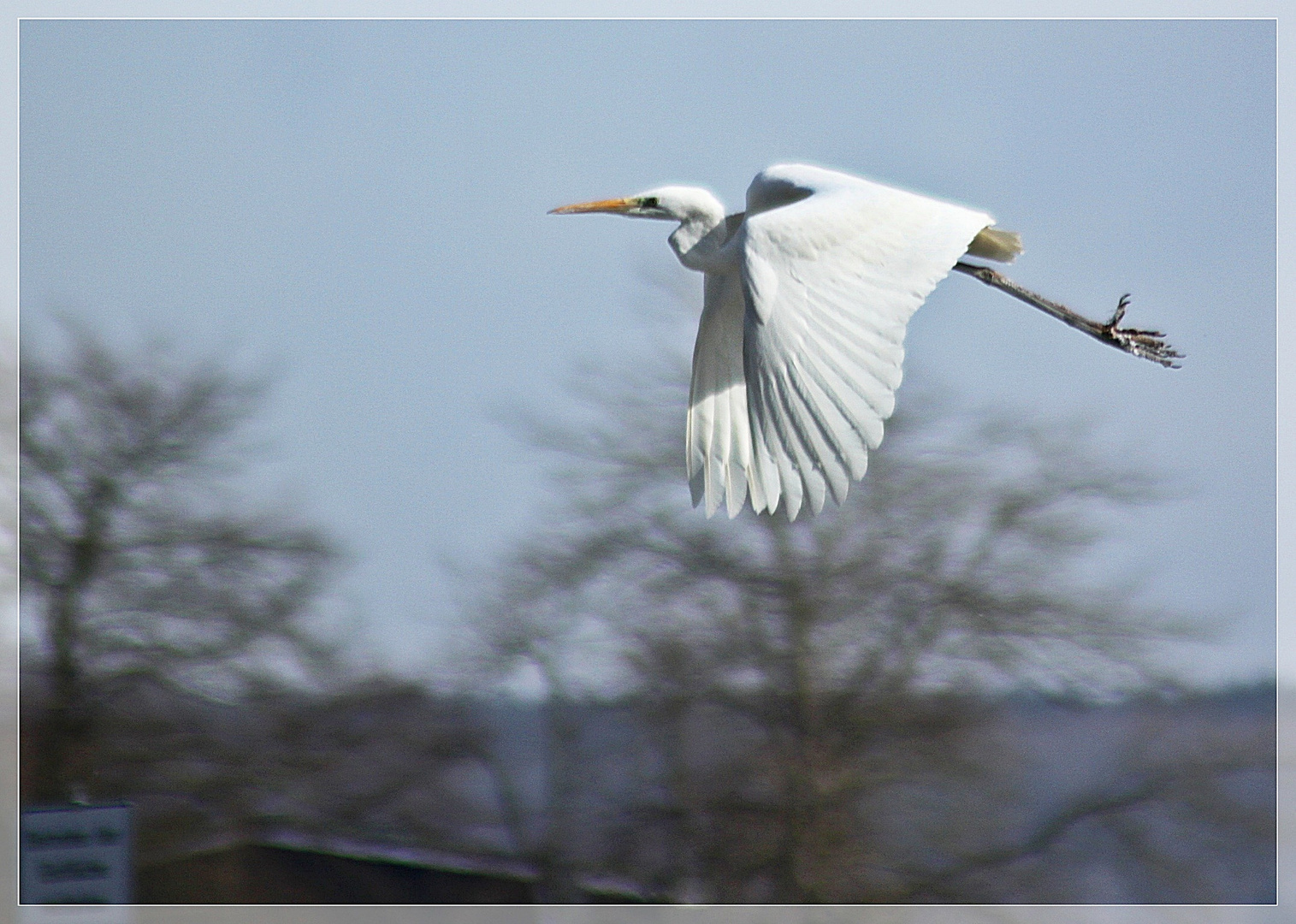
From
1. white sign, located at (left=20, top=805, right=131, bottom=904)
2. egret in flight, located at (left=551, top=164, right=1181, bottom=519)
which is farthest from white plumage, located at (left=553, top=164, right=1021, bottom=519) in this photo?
white sign, located at (left=20, top=805, right=131, bottom=904)

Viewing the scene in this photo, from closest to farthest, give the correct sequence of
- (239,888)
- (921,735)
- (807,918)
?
1. (807,918)
2. (239,888)
3. (921,735)

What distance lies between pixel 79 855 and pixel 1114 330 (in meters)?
2.57

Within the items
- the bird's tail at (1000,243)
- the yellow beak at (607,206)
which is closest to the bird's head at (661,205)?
the yellow beak at (607,206)

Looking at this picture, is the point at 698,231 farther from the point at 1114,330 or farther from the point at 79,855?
the point at 79,855

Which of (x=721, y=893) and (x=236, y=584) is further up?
(x=236, y=584)

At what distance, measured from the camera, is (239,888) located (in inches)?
218

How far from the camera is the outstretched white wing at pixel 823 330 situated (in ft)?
5.08

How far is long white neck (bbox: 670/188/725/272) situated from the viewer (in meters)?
2.04

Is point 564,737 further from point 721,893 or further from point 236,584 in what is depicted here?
point 236,584

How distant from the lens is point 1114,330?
234 cm

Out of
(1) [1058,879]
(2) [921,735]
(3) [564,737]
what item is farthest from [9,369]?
(1) [1058,879]

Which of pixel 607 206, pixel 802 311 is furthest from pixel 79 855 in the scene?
pixel 802 311

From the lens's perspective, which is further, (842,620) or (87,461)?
(87,461)

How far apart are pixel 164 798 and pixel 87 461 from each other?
1561 mm
